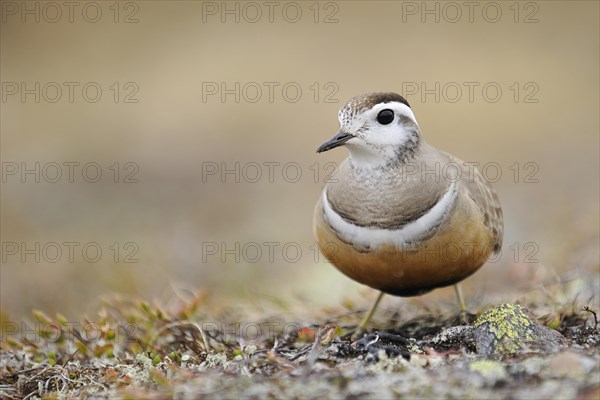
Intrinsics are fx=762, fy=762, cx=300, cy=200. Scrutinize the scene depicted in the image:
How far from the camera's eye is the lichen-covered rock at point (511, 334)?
4.29 metres

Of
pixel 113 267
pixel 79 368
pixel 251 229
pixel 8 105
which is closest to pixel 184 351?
pixel 79 368

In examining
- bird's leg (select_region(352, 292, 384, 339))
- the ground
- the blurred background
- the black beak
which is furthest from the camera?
the blurred background

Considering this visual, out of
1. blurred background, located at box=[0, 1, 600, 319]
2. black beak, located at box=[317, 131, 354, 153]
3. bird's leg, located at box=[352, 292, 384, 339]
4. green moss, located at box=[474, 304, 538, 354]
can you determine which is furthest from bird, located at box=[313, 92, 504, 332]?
blurred background, located at box=[0, 1, 600, 319]

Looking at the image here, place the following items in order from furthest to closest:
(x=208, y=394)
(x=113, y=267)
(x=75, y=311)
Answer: (x=113, y=267), (x=75, y=311), (x=208, y=394)

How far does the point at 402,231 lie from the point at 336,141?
78 centimetres

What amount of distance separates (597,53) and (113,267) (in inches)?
451

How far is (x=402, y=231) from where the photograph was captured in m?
5.21

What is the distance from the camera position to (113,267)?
8.88 m

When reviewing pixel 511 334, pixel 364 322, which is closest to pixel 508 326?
pixel 511 334

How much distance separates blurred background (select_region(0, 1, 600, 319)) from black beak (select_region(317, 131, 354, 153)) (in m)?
2.23

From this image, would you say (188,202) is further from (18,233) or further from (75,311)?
(75,311)

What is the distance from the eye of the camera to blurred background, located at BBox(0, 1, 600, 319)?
9.23 m

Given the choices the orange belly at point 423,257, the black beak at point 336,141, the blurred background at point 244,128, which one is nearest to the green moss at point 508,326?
the orange belly at point 423,257

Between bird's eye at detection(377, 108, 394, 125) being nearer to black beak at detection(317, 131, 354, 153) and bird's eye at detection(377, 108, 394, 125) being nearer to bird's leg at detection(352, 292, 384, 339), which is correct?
black beak at detection(317, 131, 354, 153)
